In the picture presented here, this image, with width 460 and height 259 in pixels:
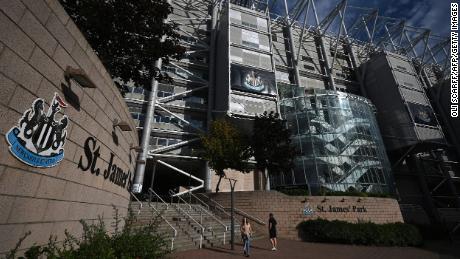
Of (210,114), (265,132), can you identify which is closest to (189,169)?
(210,114)

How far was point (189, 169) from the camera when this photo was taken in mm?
34906

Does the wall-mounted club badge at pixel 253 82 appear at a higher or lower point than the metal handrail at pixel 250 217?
higher

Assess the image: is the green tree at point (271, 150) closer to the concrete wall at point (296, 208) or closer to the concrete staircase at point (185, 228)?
the concrete wall at point (296, 208)

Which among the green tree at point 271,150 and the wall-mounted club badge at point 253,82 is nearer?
the green tree at point 271,150

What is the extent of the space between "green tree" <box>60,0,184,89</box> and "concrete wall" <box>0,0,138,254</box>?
315 cm

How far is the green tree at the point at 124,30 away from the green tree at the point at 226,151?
11.8 meters

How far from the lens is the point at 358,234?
16.4 meters

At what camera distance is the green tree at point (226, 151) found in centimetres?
2193

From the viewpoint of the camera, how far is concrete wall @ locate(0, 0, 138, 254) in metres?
3.98

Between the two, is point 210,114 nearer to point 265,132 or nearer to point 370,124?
point 265,132

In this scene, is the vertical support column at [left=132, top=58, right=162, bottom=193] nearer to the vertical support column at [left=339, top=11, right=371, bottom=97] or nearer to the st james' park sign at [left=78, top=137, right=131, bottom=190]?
the st james' park sign at [left=78, top=137, right=131, bottom=190]

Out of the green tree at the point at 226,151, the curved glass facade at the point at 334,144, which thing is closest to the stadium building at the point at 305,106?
the curved glass facade at the point at 334,144

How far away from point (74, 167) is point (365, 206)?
20.1 metres

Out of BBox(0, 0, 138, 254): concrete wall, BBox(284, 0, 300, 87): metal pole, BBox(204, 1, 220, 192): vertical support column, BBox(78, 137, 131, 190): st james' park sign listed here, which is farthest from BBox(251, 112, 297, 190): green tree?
BBox(284, 0, 300, 87): metal pole
